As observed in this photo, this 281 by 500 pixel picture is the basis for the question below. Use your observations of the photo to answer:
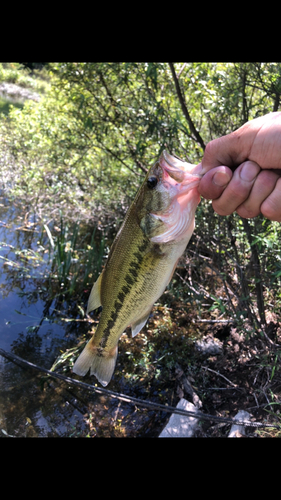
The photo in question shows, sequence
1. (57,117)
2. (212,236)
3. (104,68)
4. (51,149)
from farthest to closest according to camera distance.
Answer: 1. (51,149)
2. (57,117)
3. (104,68)
4. (212,236)

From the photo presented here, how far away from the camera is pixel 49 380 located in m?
4.16

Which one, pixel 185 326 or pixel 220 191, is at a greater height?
pixel 220 191

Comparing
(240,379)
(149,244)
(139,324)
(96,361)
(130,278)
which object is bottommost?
(240,379)

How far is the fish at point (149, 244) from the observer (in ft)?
5.43

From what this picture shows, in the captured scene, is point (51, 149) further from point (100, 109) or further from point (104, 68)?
point (104, 68)

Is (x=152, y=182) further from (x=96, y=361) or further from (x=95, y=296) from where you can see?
(x=96, y=361)

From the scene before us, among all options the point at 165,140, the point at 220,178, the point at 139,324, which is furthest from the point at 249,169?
the point at 165,140

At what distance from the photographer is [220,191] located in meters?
1.65

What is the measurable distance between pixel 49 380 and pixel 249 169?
347 cm

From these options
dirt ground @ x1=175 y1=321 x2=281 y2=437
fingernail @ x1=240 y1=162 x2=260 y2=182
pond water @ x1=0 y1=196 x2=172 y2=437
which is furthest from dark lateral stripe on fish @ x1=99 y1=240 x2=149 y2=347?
pond water @ x1=0 y1=196 x2=172 y2=437

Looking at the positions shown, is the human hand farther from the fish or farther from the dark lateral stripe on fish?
the dark lateral stripe on fish

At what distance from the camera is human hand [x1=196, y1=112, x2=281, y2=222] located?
158 cm
